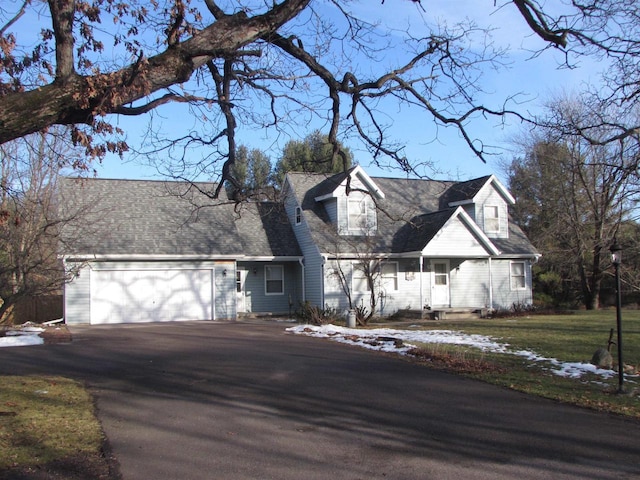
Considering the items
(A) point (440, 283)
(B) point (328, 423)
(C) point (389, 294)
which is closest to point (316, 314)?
(C) point (389, 294)

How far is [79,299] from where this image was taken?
23578mm

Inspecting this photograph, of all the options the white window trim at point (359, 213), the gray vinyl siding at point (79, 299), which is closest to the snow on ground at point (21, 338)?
the gray vinyl siding at point (79, 299)

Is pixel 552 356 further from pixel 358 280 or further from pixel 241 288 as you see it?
pixel 241 288

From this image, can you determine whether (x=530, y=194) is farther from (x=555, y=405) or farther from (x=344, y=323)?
(x=555, y=405)

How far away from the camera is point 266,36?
7.95 m

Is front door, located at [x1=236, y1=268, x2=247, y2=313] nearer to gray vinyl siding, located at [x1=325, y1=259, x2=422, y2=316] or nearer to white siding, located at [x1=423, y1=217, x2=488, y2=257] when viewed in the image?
gray vinyl siding, located at [x1=325, y1=259, x2=422, y2=316]

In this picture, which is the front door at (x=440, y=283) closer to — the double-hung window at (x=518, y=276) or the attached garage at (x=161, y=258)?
the double-hung window at (x=518, y=276)

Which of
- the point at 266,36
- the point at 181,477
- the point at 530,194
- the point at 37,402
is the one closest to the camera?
the point at 181,477

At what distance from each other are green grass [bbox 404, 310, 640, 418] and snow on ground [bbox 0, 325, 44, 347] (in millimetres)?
10989

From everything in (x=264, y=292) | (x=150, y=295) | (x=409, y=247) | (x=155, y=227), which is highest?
(x=155, y=227)

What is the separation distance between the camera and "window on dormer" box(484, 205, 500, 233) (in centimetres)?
2970

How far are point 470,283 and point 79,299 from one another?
1711 centimetres

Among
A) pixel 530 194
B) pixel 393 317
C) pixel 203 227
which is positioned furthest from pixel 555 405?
pixel 530 194

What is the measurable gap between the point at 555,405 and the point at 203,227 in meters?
19.9
